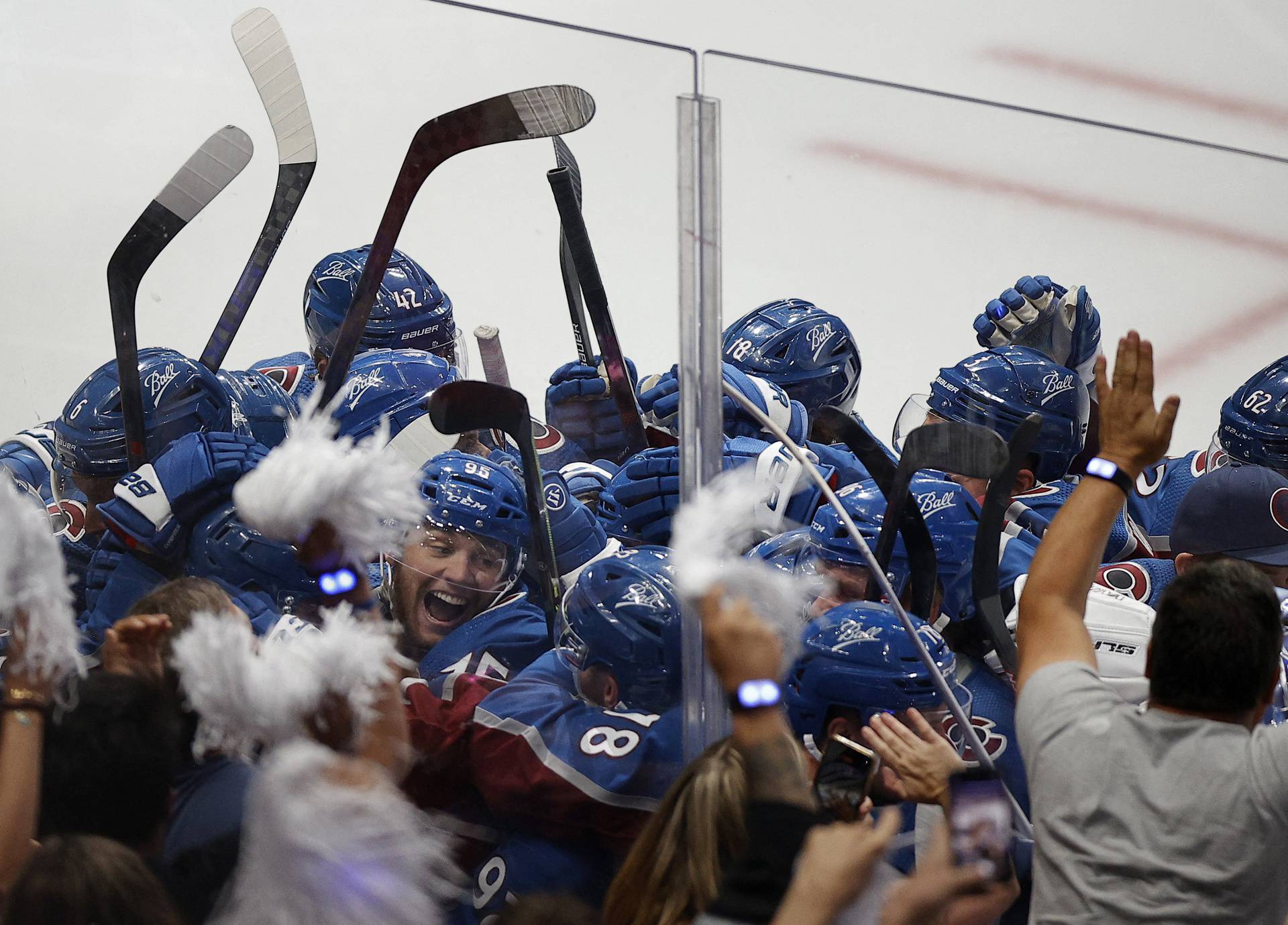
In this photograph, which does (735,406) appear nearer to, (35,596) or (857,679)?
(857,679)

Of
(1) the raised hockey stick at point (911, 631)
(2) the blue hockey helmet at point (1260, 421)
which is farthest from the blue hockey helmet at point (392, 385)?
(2) the blue hockey helmet at point (1260, 421)

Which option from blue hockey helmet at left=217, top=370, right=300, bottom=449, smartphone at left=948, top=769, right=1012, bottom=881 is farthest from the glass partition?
smartphone at left=948, top=769, right=1012, bottom=881

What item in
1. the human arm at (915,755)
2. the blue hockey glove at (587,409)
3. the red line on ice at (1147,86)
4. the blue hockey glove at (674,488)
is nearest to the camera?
the human arm at (915,755)

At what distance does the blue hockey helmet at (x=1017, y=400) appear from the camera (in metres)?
1.82

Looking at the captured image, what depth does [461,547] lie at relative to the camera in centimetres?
171

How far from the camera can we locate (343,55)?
71.8 inches

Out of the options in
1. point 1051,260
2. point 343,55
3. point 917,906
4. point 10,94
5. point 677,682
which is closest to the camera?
point 917,906

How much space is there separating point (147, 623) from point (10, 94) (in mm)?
722

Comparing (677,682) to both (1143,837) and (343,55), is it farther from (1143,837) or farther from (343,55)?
(343,55)

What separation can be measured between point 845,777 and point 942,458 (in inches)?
16.9

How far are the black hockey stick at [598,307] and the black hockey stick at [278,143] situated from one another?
295mm

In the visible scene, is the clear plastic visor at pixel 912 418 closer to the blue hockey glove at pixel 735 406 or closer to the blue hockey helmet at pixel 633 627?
the blue hockey glove at pixel 735 406

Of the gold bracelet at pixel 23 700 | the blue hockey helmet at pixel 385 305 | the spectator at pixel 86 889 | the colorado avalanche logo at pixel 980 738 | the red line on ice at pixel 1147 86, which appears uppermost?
the red line on ice at pixel 1147 86

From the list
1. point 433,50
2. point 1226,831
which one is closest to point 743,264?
point 433,50
